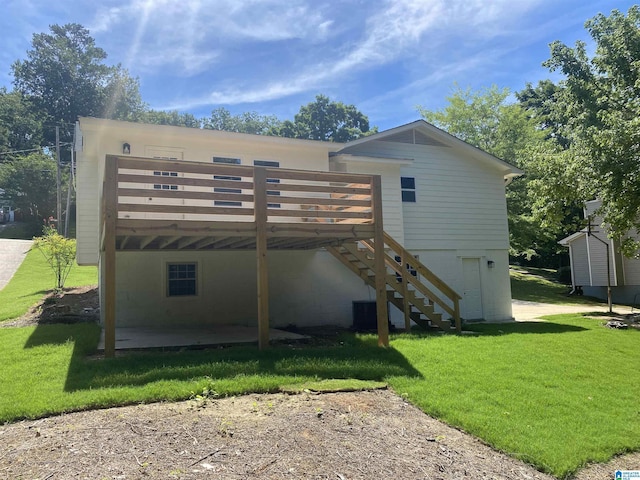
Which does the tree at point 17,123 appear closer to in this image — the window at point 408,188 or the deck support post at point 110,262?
the window at point 408,188

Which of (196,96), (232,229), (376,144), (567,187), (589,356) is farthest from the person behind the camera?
(196,96)

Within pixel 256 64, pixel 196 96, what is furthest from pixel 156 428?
pixel 196 96

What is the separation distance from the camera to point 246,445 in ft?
13.9

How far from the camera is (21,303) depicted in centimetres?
1328

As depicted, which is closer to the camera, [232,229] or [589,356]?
[232,229]

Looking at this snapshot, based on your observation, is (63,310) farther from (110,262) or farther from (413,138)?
(413,138)

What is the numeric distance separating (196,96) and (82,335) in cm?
Answer: 2035

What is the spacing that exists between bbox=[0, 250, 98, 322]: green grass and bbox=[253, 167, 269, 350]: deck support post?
7.17 meters

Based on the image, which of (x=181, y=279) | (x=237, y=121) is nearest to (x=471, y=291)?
(x=181, y=279)

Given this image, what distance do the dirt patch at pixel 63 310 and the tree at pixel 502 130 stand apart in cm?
2139

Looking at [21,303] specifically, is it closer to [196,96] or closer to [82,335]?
[82,335]

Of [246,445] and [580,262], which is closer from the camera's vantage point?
[246,445]

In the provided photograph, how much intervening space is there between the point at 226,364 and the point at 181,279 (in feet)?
19.3

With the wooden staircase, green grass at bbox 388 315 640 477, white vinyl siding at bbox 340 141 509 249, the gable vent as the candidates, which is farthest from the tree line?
the wooden staircase
